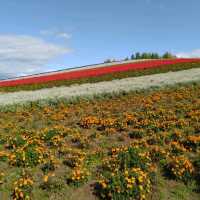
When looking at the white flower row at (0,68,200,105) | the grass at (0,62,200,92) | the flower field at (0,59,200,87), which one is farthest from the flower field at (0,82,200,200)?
the flower field at (0,59,200,87)

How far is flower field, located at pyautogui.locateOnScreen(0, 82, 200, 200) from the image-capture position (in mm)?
9539

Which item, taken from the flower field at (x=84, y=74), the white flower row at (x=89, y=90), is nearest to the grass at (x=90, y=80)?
the flower field at (x=84, y=74)

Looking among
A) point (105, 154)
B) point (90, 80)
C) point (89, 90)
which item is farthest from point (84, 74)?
point (105, 154)

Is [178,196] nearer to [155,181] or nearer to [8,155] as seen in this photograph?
[155,181]

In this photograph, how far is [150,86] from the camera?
82.1ft

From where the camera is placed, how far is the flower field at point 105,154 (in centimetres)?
954

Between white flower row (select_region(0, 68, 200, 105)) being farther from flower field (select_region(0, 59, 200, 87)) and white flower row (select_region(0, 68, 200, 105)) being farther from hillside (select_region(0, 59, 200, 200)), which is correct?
flower field (select_region(0, 59, 200, 87))

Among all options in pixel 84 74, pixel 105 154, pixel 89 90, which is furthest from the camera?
pixel 84 74

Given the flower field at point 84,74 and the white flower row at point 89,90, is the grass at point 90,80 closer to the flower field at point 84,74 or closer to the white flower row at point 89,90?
the flower field at point 84,74

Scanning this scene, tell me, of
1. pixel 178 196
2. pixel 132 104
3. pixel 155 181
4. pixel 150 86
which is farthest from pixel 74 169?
pixel 150 86

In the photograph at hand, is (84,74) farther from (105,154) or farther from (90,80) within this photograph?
(105,154)

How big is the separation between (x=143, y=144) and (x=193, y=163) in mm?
2098

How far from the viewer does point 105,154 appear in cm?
1195

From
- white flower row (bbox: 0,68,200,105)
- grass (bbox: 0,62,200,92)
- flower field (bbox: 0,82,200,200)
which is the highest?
white flower row (bbox: 0,68,200,105)
